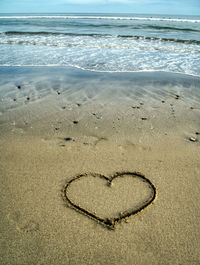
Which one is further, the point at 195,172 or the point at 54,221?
the point at 195,172

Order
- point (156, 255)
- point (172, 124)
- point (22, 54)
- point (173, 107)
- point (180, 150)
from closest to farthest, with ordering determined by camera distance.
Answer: point (156, 255)
point (180, 150)
point (172, 124)
point (173, 107)
point (22, 54)

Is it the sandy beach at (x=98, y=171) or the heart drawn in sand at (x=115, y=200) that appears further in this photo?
the heart drawn in sand at (x=115, y=200)

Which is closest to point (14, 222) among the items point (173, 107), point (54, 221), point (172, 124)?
point (54, 221)

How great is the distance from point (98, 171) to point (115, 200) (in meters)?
0.47

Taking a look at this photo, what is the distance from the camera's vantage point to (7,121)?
3.41 metres

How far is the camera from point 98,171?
2414mm

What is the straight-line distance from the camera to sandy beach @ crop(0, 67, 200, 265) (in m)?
1.66

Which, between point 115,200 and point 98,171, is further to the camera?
point 98,171

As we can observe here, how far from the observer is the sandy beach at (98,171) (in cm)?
166

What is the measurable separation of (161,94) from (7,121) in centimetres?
333

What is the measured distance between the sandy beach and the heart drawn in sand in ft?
0.05

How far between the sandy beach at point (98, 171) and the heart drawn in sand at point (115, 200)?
15 mm

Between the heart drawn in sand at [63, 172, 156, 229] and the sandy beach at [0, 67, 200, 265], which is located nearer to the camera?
the sandy beach at [0, 67, 200, 265]

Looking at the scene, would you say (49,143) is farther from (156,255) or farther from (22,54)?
(22,54)
